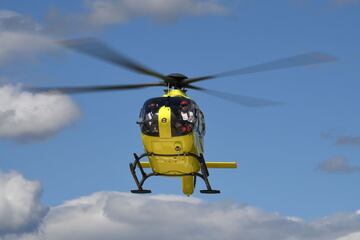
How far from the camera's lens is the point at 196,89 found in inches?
2405

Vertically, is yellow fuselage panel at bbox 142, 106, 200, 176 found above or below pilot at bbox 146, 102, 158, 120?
below

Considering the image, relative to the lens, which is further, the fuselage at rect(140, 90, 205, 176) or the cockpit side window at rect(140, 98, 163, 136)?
the cockpit side window at rect(140, 98, 163, 136)

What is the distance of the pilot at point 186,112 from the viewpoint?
56.4m

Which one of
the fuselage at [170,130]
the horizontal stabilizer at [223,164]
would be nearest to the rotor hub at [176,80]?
the fuselage at [170,130]

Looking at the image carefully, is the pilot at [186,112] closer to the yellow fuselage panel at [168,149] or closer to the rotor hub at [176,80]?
the yellow fuselage panel at [168,149]

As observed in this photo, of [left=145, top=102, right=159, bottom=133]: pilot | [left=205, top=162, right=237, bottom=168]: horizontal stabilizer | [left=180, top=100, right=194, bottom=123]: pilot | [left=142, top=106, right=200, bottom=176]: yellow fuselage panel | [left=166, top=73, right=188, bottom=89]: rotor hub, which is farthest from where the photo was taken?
[left=205, top=162, right=237, bottom=168]: horizontal stabilizer

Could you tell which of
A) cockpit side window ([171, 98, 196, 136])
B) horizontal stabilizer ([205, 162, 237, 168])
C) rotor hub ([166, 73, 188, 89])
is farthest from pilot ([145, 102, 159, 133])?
horizontal stabilizer ([205, 162, 237, 168])

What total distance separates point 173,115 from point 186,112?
39.1 inches

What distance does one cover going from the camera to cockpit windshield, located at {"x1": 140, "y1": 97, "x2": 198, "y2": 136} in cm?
5606

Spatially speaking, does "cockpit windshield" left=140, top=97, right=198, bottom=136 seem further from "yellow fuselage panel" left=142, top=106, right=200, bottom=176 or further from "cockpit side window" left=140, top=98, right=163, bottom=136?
"yellow fuselage panel" left=142, top=106, right=200, bottom=176

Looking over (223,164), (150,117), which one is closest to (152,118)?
(150,117)

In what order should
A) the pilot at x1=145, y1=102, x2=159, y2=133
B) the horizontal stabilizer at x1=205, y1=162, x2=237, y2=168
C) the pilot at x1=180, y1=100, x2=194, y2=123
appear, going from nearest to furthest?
the pilot at x1=145, y1=102, x2=159, y2=133
the pilot at x1=180, y1=100, x2=194, y2=123
the horizontal stabilizer at x1=205, y1=162, x2=237, y2=168

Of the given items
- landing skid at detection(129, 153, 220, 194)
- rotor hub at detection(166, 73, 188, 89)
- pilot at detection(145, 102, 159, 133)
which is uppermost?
rotor hub at detection(166, 73, 188, 89)

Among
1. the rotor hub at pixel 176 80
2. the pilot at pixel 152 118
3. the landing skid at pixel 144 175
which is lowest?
the landing skid at pixel 144 175
